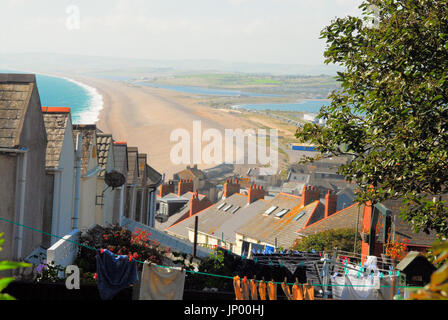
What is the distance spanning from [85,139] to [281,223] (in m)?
35.4

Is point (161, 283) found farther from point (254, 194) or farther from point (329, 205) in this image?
point (254, 194)

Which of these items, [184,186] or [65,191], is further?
[184,186]

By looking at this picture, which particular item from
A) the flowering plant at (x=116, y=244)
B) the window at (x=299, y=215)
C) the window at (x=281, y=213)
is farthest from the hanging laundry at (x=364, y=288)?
the window at (x=281, y=213)

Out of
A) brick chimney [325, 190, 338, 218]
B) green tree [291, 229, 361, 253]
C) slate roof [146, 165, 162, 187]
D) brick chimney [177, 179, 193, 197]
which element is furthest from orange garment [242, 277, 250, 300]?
brick chimney [177, 179, 193, 197]

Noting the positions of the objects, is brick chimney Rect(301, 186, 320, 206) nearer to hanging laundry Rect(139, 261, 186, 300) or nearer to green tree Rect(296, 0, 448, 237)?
green tree Rect(296, 0, 448, 237)

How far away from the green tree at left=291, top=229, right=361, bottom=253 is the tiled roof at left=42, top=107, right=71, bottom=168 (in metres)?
27.6

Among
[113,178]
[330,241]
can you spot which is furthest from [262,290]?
[330,241]

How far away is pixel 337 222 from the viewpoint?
49656mm

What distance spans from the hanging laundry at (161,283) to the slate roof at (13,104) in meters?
4.68

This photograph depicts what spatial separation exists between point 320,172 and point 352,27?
382 ft

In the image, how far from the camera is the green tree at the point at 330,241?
45.1 m

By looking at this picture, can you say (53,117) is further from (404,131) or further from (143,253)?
(404,131)

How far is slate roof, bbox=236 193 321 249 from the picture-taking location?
5388 cm
